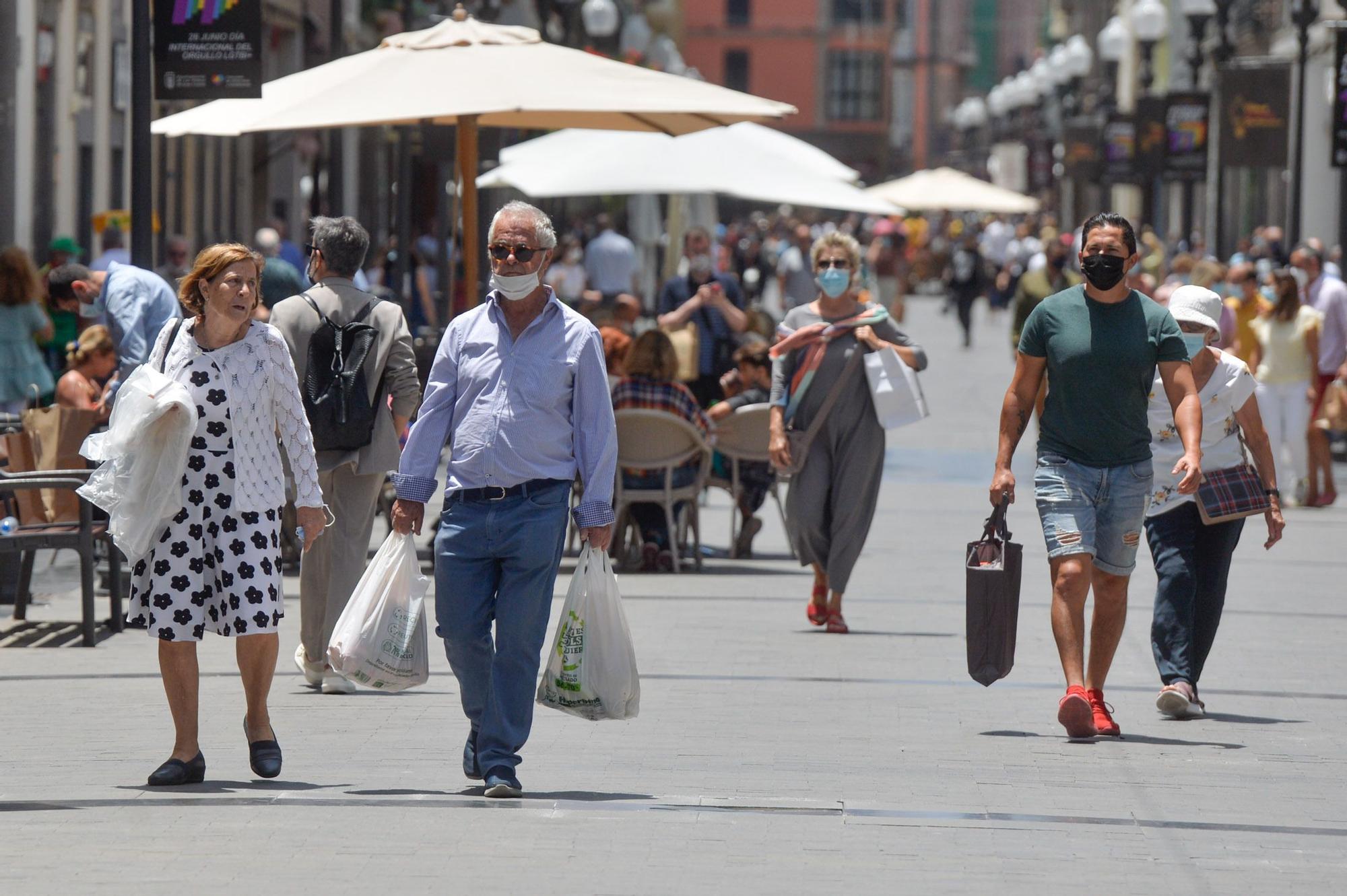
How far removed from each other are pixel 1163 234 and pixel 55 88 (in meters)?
32.9

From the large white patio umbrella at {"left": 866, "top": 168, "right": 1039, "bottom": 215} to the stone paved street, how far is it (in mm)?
29067

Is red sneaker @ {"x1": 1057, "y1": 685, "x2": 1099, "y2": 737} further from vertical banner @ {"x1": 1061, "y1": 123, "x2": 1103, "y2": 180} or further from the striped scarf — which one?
vertical banner @ {"x1": 1061, "y1": 123, "x2": 1103, "y2": 180}

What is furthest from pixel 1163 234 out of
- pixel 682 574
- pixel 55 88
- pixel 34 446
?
pixel 34 446

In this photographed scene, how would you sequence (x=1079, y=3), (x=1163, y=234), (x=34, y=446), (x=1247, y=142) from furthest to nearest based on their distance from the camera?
(x=1079, y=3)
(x=1163, y=234)
(x=1247, y=142)
(x=34, y=446)

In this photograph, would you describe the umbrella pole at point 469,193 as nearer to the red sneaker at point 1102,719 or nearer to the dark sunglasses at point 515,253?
the red sneaker at point 1102,719

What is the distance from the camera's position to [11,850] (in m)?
6.49

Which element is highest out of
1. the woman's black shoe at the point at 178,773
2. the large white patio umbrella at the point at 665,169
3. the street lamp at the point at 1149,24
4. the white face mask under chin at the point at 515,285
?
the street lamp at the point at 1149,24

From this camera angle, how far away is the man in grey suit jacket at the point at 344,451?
9.26 metres

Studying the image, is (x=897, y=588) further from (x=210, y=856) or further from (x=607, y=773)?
(x=210, y=856)

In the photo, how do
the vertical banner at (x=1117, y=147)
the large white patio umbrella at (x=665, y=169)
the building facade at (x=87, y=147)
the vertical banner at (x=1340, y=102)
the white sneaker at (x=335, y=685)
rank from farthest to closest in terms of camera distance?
the vertical banner at (x=1117, y=147)
the vertical banner at (x=1340, y=102)
the building facade at (x=87, y=147)
the large white patio umbrella at (x=665, y=169)
the white sneaker at (x=335, y=685)

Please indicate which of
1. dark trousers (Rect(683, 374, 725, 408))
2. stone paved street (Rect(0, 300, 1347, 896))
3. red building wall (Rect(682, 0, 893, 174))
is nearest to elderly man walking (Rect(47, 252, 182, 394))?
stone paved street (Rect(0, 300, 1347, 896))

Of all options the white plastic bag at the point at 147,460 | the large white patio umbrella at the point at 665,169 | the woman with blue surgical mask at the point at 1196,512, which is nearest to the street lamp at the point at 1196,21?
A: the large white patio umbrella at the point at 665,169

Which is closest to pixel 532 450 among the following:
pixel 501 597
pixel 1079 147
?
pixel 501 597

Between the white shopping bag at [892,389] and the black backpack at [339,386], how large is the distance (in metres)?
2.83
